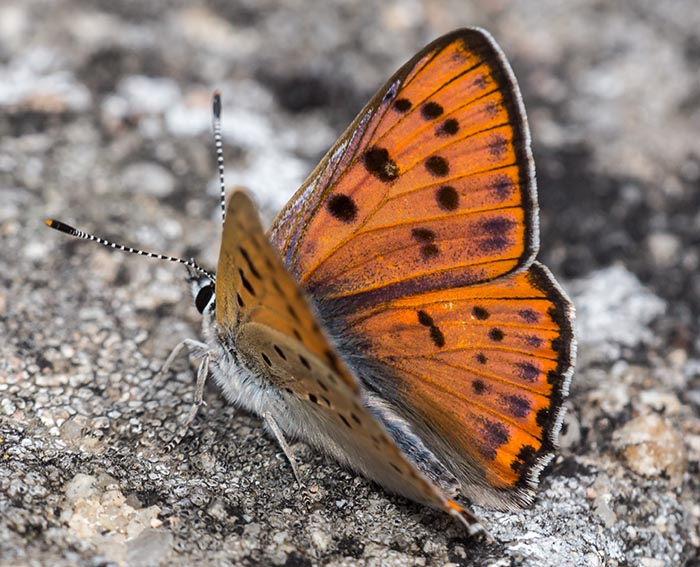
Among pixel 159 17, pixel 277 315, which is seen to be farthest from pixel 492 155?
pixel 159 17

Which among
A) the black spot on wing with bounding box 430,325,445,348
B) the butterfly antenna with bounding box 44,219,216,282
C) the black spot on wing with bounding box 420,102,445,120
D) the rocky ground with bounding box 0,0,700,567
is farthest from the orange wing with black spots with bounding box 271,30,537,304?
the rocky ground with bounding box 0,0,700,567

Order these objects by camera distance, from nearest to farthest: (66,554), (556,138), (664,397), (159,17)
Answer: (66,554) < (664,397) < (556,138) < (159,17)

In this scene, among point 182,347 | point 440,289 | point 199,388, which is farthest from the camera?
point 182,347

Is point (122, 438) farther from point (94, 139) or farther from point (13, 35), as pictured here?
point (13, 35)

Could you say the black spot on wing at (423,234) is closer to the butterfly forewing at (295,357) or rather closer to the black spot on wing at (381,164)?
the black spot on wing at (381,164)

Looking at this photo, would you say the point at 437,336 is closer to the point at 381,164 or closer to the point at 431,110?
the point at 381,164

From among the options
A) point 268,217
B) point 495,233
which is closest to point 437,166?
point 495,233

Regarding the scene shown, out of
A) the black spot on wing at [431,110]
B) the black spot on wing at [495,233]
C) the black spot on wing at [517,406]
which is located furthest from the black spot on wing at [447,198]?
the black spot on wing at [517,406]
